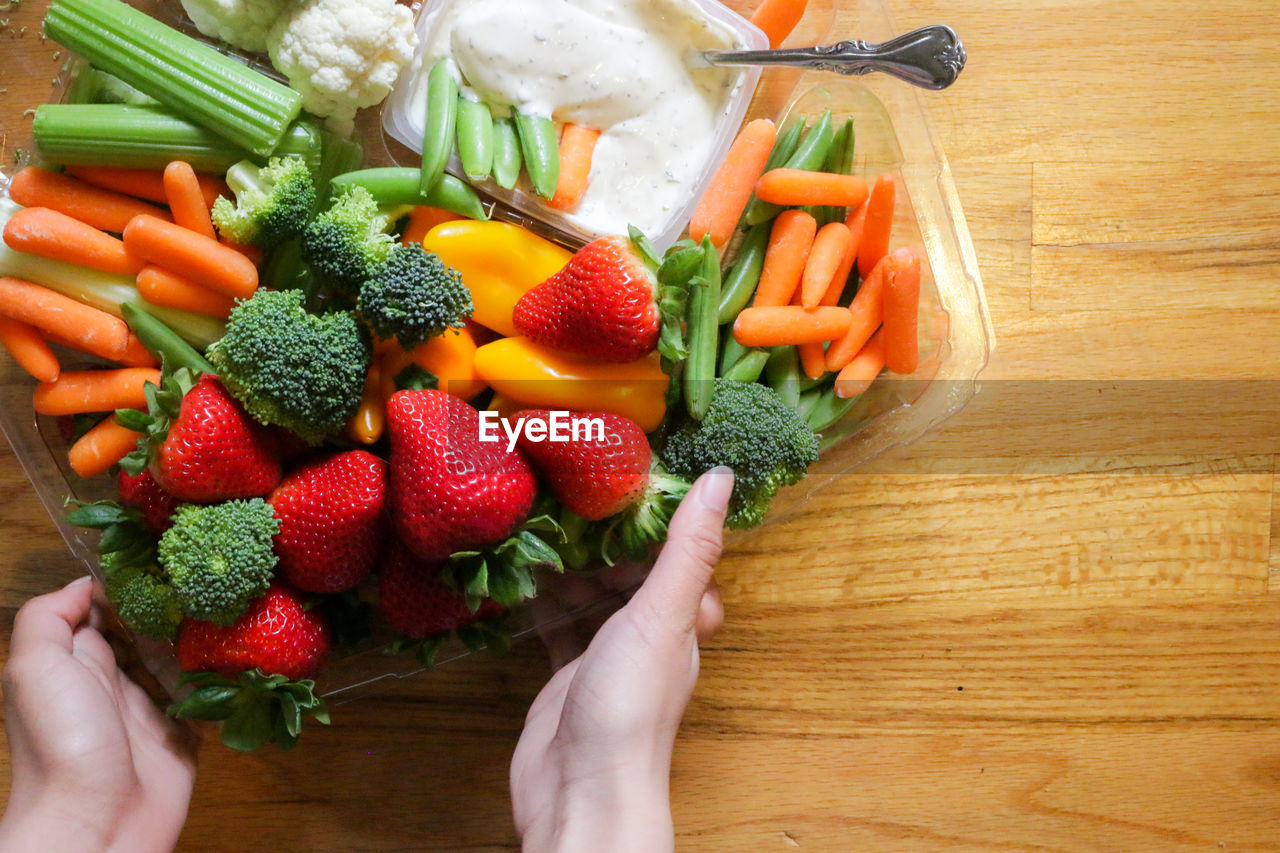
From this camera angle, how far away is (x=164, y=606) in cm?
120

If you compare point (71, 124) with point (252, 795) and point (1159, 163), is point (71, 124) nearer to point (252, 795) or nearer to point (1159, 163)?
point (252, 795)

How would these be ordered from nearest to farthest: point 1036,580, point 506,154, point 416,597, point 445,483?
1. point 445,483
2. point 416,597
3. point 506,154
4. point 1036,580

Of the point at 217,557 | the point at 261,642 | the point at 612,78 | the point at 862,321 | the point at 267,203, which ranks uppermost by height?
the point at 612,78

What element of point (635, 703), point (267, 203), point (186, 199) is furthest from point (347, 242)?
point (635, 703)

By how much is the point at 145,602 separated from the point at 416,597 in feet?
1.12

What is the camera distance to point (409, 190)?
4.14ft

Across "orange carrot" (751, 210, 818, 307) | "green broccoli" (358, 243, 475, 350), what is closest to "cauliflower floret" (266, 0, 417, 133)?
"green broccoli" (358, 243, 475, 350)

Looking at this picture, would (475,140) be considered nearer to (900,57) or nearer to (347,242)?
(347,242)

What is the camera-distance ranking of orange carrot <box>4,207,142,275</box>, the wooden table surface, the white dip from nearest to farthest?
orange carrot <box>4,207,142,275</box> → the white dip → the wooden table surface

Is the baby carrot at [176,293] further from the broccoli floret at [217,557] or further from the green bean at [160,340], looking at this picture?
the broccoli floret at [217,557]

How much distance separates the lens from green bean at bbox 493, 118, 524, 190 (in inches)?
51.1

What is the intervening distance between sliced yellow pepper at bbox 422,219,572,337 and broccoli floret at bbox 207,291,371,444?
0.54 feet

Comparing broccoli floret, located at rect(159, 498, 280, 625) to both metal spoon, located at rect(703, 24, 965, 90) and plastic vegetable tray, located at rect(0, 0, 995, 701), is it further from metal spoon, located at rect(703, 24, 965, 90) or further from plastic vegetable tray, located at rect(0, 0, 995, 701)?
metal spoon, located at rect(703, 24, 965, 90)

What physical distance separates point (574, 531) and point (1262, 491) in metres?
1.11
